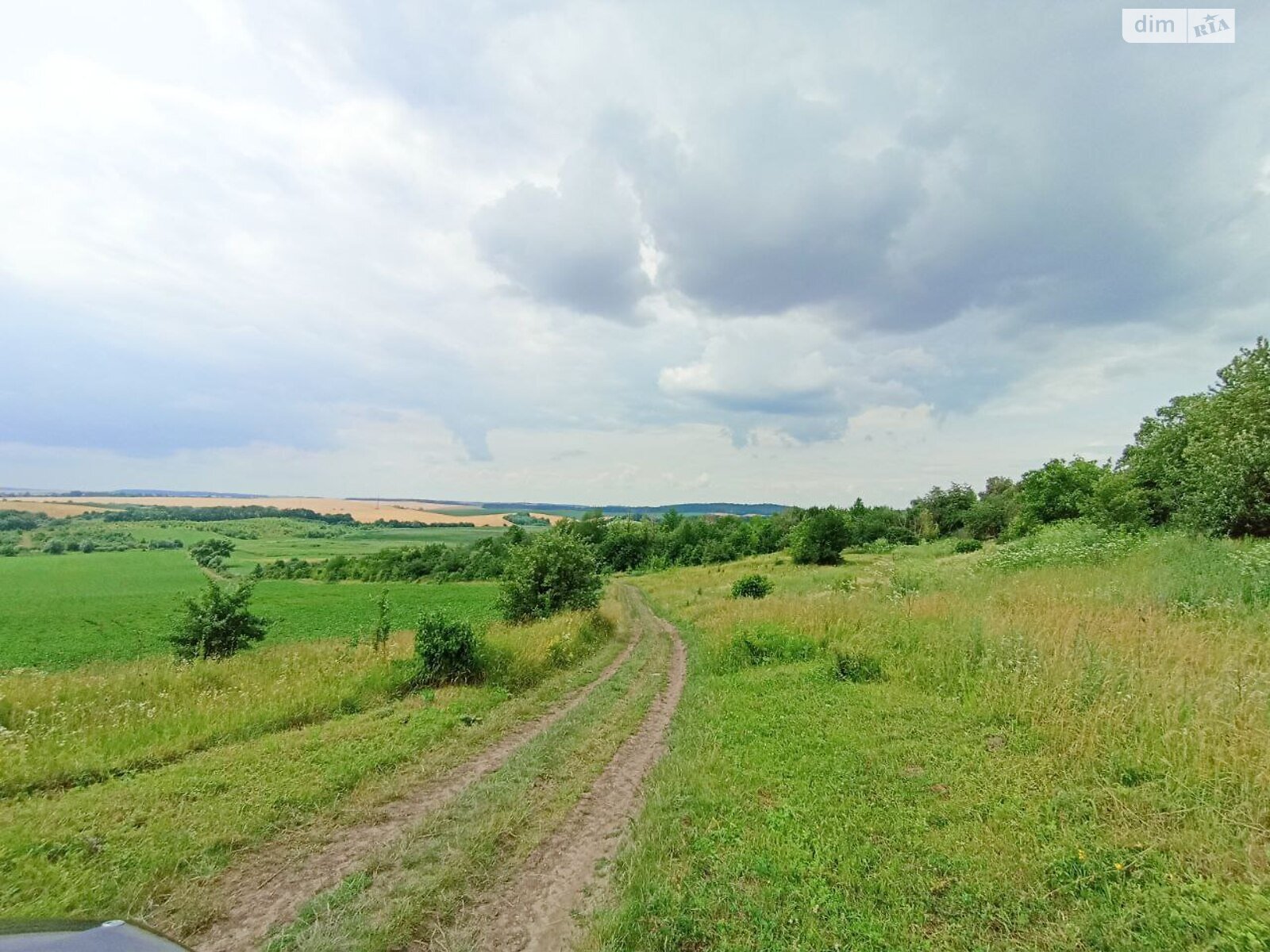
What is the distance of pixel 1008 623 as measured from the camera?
33.2ft

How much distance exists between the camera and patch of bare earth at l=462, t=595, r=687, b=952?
411 centimetres

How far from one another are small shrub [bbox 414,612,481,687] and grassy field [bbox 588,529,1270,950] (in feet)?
16.3

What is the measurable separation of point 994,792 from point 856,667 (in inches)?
221

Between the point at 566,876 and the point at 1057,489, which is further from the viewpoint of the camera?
the point at 1057,489

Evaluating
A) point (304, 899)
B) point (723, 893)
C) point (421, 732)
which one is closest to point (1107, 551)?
point (723, 893)

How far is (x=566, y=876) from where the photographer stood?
4.91m

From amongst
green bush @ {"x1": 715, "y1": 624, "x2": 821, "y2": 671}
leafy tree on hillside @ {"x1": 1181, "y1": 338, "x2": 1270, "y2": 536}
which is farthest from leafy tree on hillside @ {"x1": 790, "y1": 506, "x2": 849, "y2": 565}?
green bush @ {"x1": 715, "y1": 624, "x2": 821, "y2": 671}

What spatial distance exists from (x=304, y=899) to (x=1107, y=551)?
854 inches

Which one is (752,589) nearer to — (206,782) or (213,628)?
(213,628)

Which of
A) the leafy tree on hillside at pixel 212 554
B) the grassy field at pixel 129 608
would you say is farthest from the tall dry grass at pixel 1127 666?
the leafy tree on hillside at pixel 212 554

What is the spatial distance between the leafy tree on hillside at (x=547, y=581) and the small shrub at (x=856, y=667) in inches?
481

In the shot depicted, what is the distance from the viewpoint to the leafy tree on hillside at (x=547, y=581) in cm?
2172

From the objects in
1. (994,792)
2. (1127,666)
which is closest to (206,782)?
(994,792)

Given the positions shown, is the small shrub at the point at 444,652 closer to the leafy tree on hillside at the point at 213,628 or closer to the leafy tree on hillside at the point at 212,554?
the leafy tree on hillside at the point at 213,628
